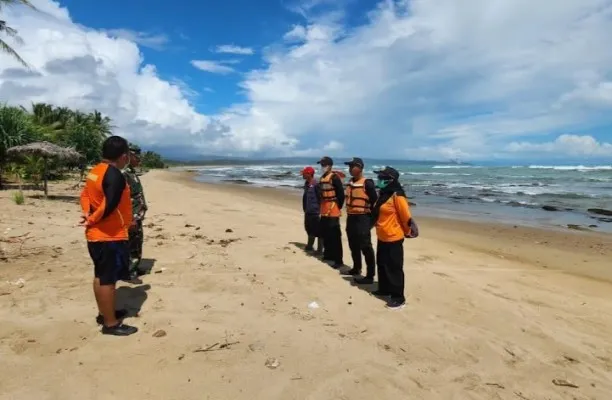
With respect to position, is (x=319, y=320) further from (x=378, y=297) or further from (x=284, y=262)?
(x=284, y=262)

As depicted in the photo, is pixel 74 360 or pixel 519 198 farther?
pixel 519 198

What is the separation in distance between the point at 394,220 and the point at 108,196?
11.2ft

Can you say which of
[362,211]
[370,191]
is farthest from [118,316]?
[370,191]

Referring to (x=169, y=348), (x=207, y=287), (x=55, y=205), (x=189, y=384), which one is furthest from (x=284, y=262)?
(x=55, y=205)

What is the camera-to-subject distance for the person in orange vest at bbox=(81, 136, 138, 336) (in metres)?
4.14

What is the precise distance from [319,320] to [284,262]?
8.62 ft

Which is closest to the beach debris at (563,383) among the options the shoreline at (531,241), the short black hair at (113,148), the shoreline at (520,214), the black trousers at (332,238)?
the black trousers at (332,238)

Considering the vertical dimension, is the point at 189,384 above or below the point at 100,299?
below

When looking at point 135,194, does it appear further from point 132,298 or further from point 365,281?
point 365,281

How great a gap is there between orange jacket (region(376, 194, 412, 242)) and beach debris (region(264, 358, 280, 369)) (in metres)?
2.42

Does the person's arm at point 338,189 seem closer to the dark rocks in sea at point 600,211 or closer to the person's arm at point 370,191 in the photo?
the person's arm at point 370,191

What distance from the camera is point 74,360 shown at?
3.81 metres

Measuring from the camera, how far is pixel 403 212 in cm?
570

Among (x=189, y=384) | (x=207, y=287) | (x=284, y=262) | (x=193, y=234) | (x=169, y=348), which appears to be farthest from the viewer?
(x=193, y=234)
